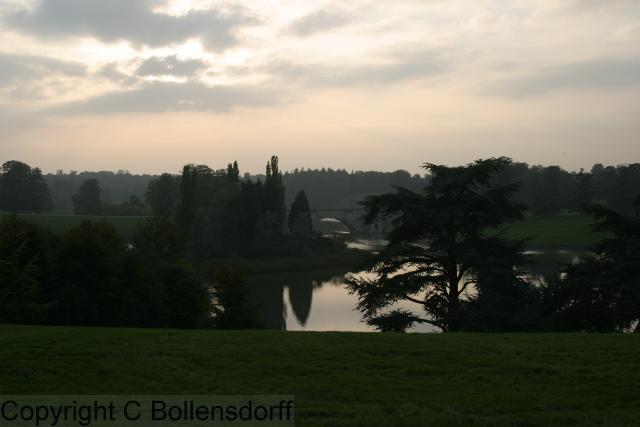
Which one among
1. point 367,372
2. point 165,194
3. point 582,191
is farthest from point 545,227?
point 367,372

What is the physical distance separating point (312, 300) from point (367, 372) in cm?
3054

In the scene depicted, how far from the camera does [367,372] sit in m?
10.7

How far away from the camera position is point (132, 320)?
23562mm

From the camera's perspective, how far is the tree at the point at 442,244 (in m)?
19.4

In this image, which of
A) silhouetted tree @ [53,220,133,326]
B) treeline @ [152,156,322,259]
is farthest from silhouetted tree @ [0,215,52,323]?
treeline @ [152,156,322,259]

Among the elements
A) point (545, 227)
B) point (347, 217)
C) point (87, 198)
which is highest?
point (87, 198)

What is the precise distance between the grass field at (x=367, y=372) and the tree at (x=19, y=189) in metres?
88.1

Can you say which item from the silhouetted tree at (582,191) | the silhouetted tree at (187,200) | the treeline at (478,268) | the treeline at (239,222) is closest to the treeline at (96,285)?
the treeline at (478,268)

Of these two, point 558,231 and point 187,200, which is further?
point 558,231

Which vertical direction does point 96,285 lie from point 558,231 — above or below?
above

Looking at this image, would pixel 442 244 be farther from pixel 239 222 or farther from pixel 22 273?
pixel 239 222

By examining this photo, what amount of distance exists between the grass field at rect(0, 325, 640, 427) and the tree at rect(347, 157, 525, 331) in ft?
19.3

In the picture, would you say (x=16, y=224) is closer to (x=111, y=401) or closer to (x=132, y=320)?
(x=132, y=320)

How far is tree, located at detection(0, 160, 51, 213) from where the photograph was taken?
304 ft
